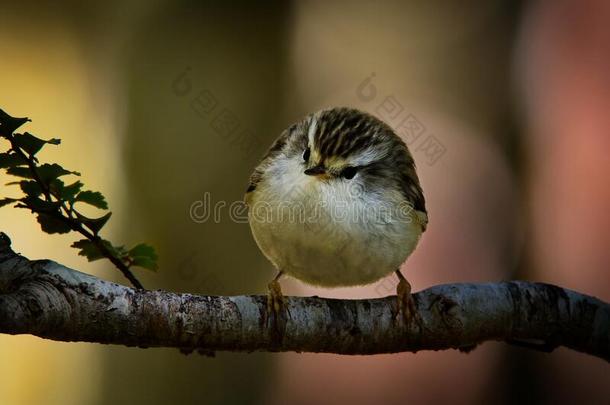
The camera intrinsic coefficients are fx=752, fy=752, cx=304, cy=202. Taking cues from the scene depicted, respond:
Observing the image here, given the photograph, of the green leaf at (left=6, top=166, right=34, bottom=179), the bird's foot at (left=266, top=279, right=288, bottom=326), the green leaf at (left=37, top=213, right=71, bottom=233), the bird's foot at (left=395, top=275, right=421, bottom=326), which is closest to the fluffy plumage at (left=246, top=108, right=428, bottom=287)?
the bird's foot at (left=395, top=275, right=421, bottom=326)

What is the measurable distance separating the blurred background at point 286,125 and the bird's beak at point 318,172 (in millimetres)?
1736

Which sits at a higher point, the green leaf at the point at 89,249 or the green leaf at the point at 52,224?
the green leaf at the point at 52,224

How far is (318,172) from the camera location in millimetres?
2453

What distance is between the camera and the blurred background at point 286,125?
4.25 metres

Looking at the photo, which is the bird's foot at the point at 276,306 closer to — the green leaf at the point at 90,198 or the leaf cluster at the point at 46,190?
the leaf cluster at the point at 46,190

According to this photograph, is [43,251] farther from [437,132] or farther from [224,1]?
[437,132]

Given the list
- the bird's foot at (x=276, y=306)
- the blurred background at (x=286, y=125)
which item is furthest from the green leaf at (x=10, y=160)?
the blurred background at (x=286, y=125)

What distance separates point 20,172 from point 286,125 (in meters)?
2.67

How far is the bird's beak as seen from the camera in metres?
2.45

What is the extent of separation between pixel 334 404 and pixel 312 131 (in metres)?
2.21

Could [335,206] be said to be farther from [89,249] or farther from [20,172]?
[20,172]

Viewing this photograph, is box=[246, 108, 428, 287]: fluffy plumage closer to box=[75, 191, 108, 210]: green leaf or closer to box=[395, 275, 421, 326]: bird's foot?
box=[395, 275, 421, 326]: bird's foot

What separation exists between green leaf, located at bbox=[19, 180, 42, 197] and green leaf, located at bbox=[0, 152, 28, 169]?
62 millimetres

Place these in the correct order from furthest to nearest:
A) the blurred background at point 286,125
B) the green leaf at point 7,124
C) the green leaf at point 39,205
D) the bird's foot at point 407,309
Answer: the blurred background at point 286,125
the bird's foot at point 407,309
the green leaf at point 39,205
the green leaf at point 7,124
